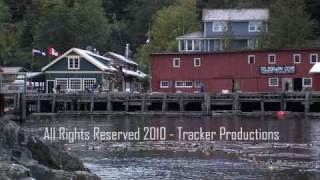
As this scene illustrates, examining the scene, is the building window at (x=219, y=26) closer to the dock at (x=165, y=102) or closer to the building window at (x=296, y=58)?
A: the building window at (x=296, y=58)

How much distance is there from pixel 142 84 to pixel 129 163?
87.1m

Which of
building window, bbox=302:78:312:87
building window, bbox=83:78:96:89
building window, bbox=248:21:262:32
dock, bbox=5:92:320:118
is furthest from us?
building window, bbox=248:21:262:32

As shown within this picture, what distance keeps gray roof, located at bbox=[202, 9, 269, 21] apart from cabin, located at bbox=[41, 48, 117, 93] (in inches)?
700

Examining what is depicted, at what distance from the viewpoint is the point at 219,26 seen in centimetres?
10619

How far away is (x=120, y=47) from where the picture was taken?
148750 millimetres

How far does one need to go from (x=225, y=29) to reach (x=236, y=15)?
2813 mm

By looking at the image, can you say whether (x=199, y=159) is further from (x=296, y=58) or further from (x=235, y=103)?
(x=296, y=58)

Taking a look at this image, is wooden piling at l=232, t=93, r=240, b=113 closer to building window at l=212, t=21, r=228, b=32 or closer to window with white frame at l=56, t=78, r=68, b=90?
window with white frame at l=56, t=78, r=68, b=90

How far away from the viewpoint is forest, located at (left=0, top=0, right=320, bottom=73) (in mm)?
96312

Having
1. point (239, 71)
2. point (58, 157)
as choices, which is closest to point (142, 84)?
point (239, 71)

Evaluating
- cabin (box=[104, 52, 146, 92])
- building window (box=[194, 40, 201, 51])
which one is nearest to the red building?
building window (box=[194, 40, 201, 51])

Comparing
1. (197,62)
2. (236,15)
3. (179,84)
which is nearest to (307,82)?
(197,62)

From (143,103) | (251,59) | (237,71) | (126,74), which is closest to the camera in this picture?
(143,103)

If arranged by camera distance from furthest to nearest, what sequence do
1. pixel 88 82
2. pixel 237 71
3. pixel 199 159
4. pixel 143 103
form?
pixel 88 82 < pixel 237 71 < pixel 143 103 < pixel 199 159
